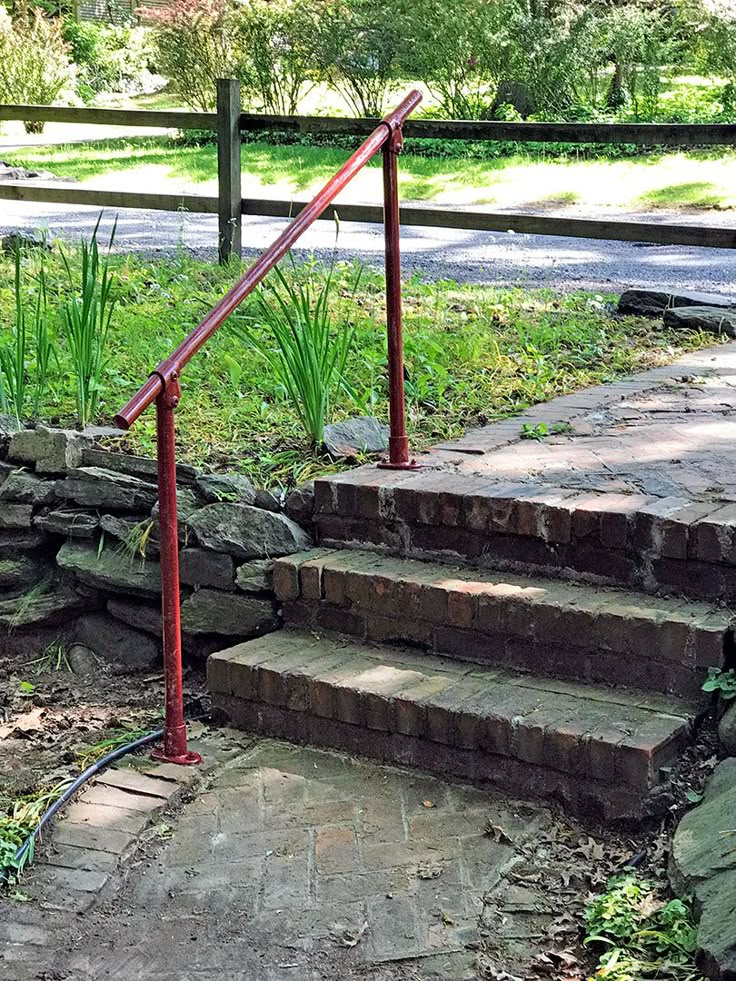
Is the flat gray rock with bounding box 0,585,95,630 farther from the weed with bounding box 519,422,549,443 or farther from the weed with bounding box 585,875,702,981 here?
the weed with bounding box 585,875,702,981

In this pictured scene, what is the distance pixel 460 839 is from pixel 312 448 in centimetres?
170

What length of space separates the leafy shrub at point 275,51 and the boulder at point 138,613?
1492 cm

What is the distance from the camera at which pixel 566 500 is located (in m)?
3.36

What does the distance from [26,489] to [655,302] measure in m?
3.33

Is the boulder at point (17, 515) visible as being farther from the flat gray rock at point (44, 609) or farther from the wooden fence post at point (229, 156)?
the wooden fence post at point (229, 156)

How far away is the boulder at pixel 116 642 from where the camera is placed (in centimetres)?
415

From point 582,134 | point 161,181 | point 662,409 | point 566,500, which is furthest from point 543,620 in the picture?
point 161,181

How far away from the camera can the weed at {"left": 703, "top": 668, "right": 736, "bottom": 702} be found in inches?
113

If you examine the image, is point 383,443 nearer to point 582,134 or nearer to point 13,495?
point 13,495

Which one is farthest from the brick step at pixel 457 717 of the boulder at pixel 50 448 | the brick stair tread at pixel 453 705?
the boulder at pixel 50 448

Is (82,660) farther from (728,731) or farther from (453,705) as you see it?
(728,731)

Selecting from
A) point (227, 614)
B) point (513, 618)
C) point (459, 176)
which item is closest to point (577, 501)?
point (513, 618)

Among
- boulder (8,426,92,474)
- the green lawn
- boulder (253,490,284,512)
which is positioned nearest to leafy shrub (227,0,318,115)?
the green lawn

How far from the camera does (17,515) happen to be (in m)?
4.44
